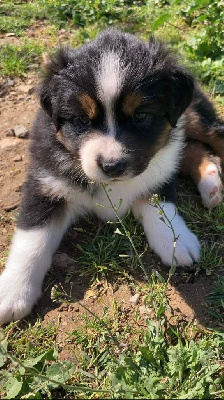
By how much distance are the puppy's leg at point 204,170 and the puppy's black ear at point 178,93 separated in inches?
31.0

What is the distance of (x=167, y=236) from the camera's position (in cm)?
316

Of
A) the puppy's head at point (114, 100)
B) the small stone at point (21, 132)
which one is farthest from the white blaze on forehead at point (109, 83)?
the small stone at point (21, 132)

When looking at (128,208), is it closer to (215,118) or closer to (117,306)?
(117,306)

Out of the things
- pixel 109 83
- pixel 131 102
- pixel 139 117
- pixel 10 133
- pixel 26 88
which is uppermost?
pixel 109 83

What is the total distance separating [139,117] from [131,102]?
14 cm

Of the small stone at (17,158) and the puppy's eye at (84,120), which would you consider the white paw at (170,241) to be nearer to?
the puppy's eye at (84,120)

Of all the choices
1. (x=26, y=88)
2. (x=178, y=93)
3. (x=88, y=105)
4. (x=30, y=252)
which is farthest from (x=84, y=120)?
(x=26, y=88)

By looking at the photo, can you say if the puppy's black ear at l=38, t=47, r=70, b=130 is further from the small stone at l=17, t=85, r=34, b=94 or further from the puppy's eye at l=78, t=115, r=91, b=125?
the small stone at l=17, t=85, r=34, b=94

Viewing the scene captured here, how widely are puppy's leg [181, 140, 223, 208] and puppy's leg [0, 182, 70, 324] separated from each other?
1075mm

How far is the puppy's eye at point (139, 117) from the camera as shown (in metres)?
2.80

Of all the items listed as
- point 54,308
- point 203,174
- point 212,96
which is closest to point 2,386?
point 54,308

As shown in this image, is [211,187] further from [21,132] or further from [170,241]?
[21,132]

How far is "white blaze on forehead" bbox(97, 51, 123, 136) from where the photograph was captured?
264 cm

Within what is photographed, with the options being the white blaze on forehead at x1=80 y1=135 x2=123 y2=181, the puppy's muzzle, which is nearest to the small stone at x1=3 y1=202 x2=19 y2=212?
the white blaze on forehead at x1=80 y1=135 x2=123 y2=181
